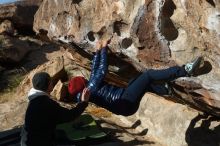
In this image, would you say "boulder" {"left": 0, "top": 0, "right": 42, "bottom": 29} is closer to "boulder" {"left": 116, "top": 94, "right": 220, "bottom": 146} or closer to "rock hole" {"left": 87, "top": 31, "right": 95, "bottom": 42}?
"boulder" {"left": 116, "top": 94, "right": 220, "bottom": 146}

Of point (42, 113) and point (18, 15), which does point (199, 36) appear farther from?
point (18, 15)

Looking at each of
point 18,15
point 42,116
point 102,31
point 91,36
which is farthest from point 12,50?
point 42,116

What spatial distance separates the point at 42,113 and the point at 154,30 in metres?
2.23

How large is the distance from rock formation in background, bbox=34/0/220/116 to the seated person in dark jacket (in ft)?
4.65

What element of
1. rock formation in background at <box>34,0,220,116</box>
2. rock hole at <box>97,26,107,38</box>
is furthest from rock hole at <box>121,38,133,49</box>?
rock hole at <box>97,26,107,38</box>

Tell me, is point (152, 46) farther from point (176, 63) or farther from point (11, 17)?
point (11, 17)

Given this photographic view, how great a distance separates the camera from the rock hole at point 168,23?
328 inches

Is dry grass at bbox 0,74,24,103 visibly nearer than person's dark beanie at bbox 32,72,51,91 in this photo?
No

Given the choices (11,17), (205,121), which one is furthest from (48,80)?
(11,17)

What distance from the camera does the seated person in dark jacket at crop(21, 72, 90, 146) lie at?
7.69m

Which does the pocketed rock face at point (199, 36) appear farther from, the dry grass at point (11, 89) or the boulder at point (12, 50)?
the boulder at point (12, 50)

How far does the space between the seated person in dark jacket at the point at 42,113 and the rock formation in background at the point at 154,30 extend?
1.42m

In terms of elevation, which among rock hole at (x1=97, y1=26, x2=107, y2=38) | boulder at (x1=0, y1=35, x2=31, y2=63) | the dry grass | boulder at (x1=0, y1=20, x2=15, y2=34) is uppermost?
rock hole at (x1=97, y1=26, x2=107, y2=38)

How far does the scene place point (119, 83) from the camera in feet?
36.8
